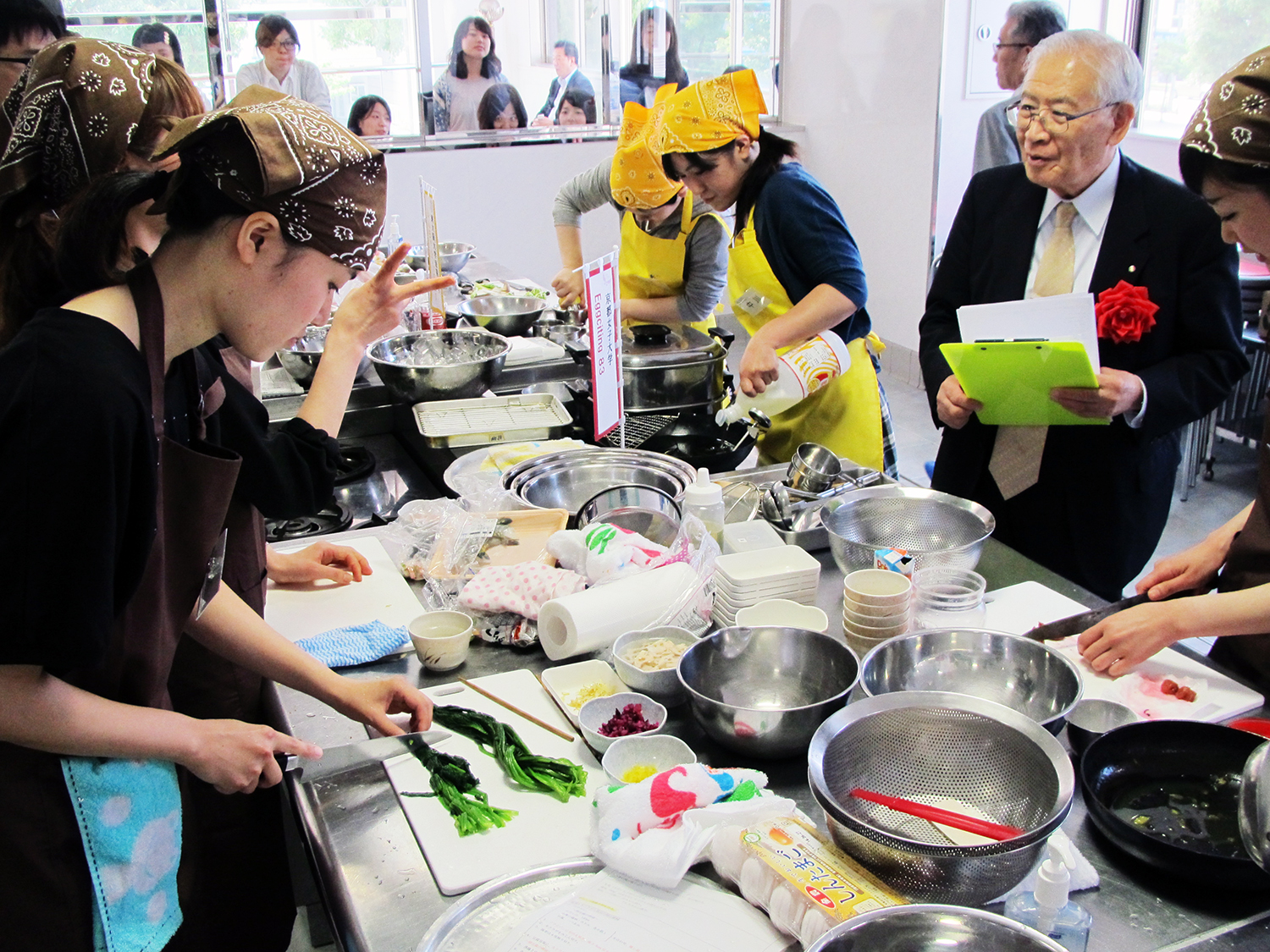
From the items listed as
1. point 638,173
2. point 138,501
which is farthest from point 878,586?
point 638,173

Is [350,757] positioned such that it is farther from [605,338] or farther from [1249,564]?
[1249,564]

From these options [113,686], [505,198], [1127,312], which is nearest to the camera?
[113,686]

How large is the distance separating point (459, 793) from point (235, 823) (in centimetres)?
66

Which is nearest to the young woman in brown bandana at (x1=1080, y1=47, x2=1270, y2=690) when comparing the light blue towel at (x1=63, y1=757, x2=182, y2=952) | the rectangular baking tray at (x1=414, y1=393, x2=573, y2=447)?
the light blue towel at (x1=63, y1=757, x2=182, y2=952)

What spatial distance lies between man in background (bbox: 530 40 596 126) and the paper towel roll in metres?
6.97

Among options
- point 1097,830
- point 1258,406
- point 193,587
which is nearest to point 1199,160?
point 1097,830

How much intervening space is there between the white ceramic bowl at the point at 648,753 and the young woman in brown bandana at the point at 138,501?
337 mm

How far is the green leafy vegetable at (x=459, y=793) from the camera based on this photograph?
1317 mm

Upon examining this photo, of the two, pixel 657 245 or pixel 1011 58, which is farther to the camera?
pixel 1011 58

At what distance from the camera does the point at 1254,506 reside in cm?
178

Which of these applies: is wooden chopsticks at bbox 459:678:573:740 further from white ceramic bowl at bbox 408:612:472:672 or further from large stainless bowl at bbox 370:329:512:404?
large stainless bowl at bbox 370:329:512:404

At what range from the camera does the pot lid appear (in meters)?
2.79

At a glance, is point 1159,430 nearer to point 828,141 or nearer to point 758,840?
point 758,840

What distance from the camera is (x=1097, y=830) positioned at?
1270mm
